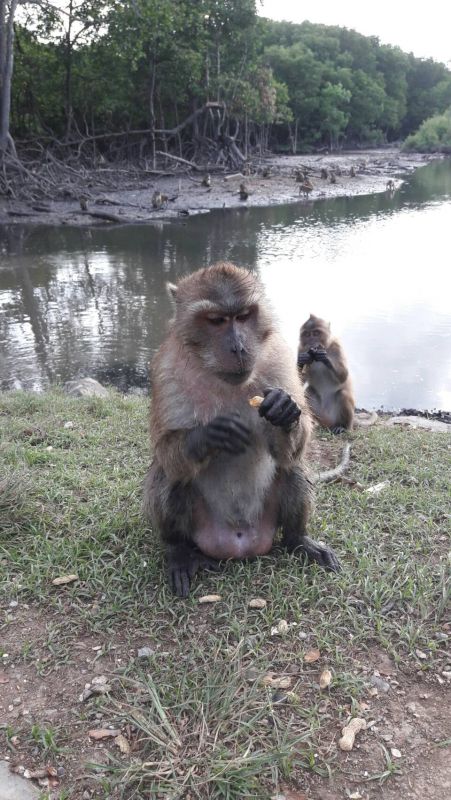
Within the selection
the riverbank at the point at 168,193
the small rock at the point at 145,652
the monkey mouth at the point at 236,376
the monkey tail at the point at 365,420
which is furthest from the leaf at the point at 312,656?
the riverbank at the point at 168,193

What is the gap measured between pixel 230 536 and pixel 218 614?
478 millimetres

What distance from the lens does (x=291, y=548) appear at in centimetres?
362

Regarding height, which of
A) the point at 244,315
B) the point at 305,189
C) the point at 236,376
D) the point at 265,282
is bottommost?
the point at 265,282

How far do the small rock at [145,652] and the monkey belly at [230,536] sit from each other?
28.7 inches

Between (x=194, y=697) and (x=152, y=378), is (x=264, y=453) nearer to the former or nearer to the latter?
(x=152, y=378)

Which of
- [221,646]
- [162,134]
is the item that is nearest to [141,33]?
[162,134]

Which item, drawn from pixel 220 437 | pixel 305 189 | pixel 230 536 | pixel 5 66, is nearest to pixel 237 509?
pixel 230 536

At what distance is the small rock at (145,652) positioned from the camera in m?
2.89

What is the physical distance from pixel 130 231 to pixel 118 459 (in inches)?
775

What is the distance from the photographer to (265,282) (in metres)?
10.6

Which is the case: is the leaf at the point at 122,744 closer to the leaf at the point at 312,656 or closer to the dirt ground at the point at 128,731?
the dirt ground at the point at 128,731

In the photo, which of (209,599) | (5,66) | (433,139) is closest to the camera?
(209,599)

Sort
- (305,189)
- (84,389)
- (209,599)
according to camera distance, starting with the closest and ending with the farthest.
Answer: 1. (209,599)
2. (84,389)
3. (305,189)

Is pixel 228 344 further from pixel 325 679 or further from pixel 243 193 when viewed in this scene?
pixel 243 193
